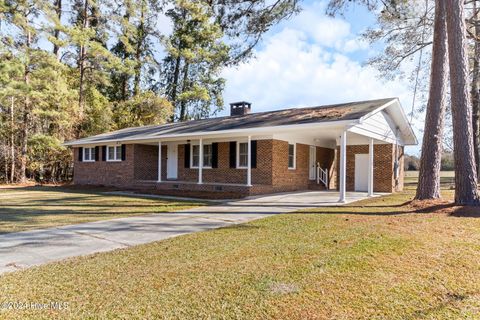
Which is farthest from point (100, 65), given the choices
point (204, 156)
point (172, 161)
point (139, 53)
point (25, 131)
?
point (204, 156)

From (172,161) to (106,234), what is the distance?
12528 millimetres

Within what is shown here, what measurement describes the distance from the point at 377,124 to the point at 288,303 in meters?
12.5

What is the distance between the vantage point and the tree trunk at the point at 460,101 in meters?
8.90

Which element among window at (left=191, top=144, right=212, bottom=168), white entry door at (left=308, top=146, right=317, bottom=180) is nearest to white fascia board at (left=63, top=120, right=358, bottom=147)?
window at (left=191, top=144, right=212, bottom=168)

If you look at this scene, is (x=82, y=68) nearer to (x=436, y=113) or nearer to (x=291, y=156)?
(x=291, y=156)

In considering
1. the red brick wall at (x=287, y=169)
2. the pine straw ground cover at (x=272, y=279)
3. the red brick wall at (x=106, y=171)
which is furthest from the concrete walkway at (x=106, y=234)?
the red brick wall at (x=106, y=171)

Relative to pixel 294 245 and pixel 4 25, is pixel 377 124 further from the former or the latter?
pixel 4 25

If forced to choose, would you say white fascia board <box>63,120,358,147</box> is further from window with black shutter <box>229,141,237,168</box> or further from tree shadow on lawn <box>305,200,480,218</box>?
tree shadow on lawn <box>305,200,480,218</box>

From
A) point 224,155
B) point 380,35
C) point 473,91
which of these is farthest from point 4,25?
point 473,91

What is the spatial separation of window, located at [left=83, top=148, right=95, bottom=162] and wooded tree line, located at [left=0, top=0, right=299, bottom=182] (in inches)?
88.4

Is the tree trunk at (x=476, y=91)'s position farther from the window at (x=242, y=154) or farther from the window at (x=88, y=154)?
A: the window at (x=88, y=154)

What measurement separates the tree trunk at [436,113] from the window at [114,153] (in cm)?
1527

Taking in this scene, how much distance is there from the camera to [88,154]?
2091 centimetres

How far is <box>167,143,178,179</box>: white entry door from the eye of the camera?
1842 centimetres
